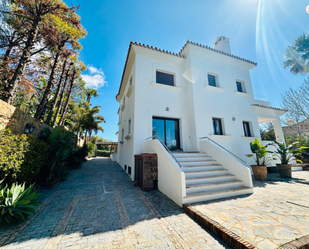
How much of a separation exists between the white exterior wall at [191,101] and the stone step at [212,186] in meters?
2.82

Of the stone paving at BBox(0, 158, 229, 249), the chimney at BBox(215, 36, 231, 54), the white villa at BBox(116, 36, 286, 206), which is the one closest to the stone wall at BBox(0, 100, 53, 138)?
the stone paving at BBox(0, 158, 229, 249)

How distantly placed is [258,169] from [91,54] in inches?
663

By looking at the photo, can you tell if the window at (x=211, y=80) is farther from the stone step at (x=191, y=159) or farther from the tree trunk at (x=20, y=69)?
the tree trunk at (x=20, y=69)

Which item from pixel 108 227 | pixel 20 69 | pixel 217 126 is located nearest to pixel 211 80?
pixel 217 126

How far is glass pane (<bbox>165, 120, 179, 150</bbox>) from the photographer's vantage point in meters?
7.91

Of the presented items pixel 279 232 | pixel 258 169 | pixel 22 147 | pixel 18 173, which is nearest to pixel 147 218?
pixel 279 232

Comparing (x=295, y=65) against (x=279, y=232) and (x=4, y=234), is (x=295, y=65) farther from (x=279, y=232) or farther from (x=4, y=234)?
(x=4, y=234)

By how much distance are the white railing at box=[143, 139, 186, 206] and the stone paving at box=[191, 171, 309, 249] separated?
62 centimetres

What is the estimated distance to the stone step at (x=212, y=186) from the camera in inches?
170

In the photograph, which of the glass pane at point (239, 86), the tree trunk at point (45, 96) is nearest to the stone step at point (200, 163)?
the glass pane at point (239, 86)

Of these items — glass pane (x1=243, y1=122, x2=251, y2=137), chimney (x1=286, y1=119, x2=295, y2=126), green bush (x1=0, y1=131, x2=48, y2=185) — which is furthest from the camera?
chimney (x1=286, y1=119, x2=295, y2=126)

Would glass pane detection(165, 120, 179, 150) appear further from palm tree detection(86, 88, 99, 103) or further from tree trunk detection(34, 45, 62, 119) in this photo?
palm tree detection(86, 88, 99, 103)

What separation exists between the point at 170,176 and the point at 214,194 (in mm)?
1575

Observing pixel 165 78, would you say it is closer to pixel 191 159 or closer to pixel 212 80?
pixel 212 80
